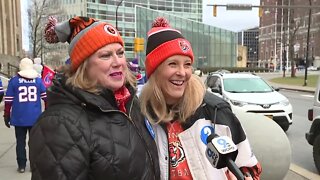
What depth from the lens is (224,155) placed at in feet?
4.86

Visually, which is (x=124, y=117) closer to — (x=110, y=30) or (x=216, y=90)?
(x=110, y=30)

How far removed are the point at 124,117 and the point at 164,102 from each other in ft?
1.71

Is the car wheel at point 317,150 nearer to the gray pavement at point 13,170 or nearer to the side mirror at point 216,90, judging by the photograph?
the gray pavement at point 13,170

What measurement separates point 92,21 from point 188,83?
692mm

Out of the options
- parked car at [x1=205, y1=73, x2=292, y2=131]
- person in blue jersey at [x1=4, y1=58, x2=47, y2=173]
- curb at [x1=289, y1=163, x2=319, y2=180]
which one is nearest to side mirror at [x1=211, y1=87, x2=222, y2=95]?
parked car at [x1=205, y1=73, x2=292, y2=131]

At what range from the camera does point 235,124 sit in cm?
221

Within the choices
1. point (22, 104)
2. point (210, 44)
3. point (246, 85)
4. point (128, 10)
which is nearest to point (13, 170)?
point (22, 104)

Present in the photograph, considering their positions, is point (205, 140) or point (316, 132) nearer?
point (205, 140)

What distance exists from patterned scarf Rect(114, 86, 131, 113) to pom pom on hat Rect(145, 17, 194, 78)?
0.34 m

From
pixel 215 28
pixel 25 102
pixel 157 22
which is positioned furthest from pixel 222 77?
pixel 215 28

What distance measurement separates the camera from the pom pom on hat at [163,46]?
7.74 ft

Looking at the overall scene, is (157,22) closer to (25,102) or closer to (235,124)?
(235,124)

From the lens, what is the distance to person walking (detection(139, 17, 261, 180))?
2.17 metres

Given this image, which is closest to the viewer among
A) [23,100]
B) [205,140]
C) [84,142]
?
[84,142]
